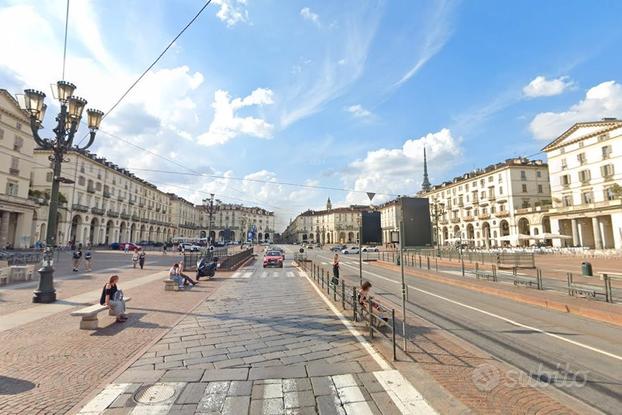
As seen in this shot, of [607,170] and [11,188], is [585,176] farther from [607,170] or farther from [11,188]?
[11,188]

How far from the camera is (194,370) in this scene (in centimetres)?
533

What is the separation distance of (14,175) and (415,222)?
50.2 meters

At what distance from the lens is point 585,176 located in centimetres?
4934

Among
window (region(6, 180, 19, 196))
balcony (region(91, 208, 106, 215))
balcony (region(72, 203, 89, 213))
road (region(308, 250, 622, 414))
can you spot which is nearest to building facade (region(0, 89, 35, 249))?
window (region(6, 180, 19, 196))

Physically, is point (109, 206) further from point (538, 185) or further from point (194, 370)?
point (538, 185)

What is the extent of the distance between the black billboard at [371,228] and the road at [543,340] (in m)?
2.78

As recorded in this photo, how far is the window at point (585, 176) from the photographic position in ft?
160

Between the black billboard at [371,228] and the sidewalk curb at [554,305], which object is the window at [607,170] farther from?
→ the black billboard at [371,228]

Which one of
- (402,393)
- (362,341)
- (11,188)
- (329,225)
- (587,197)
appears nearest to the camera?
(402,393)

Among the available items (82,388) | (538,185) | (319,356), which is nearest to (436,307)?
(319,356)

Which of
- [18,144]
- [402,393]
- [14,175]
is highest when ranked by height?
[18,144]

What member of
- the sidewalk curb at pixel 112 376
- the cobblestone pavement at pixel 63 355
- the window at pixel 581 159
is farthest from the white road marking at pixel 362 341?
the window at pixel 581 159

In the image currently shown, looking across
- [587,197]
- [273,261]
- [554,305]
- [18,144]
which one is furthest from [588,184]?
[18,144]

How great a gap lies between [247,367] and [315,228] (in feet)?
485
